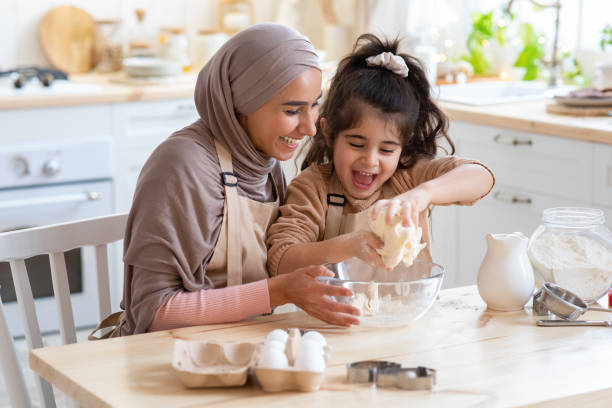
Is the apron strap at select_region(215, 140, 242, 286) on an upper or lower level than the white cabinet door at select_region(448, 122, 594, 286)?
upper

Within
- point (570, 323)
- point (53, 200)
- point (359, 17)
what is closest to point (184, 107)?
point (53, 200)

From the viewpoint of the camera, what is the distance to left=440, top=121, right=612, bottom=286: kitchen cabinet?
271cm

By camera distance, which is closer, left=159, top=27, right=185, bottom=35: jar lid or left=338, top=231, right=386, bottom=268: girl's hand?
left=338, top=231, right=386, bottom=268: girl's hand

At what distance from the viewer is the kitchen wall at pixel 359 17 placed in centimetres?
376

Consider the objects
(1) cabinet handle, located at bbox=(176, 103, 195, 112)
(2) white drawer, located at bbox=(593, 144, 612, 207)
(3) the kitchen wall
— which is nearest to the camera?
(2) white drawer, located at bbox=(593, 144, 612, 207)

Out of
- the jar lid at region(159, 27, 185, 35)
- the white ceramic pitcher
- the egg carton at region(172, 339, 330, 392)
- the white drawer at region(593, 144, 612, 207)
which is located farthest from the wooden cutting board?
the egg carton at region(172, 339, 330, 392)

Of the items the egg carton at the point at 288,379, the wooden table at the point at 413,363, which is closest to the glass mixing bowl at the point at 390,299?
the wooden table at the point at 413,363

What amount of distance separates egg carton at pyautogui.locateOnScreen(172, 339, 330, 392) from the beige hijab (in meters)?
0.27

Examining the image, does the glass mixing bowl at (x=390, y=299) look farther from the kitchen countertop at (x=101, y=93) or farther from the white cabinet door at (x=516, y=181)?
the kitchen countertop at (x=101, y=93)

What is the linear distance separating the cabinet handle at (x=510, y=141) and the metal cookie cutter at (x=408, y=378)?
184 centimetres

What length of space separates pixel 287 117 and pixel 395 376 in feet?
1.96

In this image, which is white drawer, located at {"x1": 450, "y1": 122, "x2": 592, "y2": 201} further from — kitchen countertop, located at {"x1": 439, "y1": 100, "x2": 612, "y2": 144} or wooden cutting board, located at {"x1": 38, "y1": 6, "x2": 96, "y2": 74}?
wooden cutting board, located at {"x1": 38, "y1": 6, "x2": 96, "y2": 74}

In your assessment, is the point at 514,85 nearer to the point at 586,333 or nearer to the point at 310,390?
the point at 586,333

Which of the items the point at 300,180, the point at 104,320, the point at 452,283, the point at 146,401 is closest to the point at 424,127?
the point at 300,180
